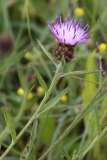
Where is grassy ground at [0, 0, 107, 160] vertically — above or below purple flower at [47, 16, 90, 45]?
below

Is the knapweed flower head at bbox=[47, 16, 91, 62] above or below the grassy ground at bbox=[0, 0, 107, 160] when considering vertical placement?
above

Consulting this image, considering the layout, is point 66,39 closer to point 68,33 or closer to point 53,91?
point 68,33

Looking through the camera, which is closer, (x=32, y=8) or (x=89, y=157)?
(x=89, y=157)

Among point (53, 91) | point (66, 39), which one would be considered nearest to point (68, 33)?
point (66, 39)

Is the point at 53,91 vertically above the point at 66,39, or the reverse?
the point at 66,39

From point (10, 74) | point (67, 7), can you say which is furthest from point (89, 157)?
point (67, 7)

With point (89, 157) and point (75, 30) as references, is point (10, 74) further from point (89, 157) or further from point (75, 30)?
point (75, 30)

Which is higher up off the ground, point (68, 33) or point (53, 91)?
point (68, 33)

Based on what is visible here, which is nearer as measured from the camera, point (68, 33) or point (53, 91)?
point (68, 33)
